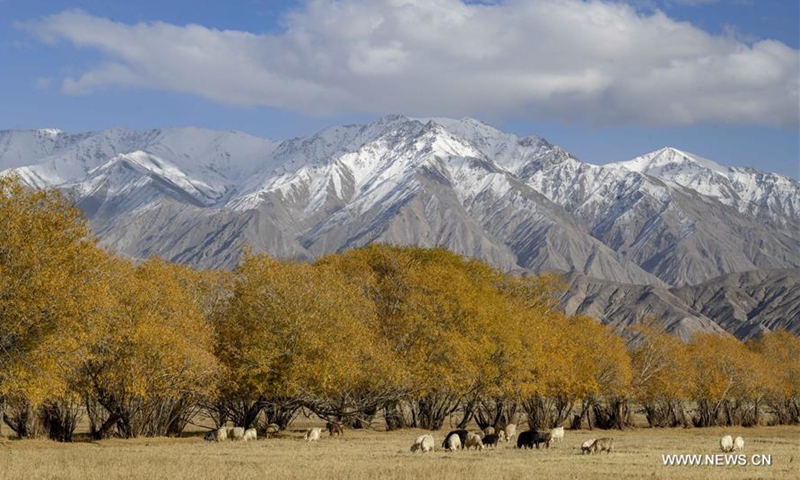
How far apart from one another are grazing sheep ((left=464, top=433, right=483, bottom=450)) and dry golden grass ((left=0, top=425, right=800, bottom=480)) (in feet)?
4.26

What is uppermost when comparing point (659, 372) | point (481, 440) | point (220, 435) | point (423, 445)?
point (659, 372)

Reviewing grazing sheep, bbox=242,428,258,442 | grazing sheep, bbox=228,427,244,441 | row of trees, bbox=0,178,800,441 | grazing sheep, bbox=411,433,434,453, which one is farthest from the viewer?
grazing sheep, bbox=242,428,258,442

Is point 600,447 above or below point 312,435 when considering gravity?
below

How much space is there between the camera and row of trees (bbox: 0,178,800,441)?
137ft

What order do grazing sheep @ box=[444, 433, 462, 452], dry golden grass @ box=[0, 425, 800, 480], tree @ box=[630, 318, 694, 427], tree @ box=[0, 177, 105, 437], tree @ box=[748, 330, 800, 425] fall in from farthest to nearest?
tree @ box=[748, 330, 800, 425], tree @ box=[630, 318, 694, 427], grazing sheep @ box=[444, 433, 462, 452], tree @ box=[0, 177, 105, 437], dry golden grass @ box=[0, 425, 800, 480]

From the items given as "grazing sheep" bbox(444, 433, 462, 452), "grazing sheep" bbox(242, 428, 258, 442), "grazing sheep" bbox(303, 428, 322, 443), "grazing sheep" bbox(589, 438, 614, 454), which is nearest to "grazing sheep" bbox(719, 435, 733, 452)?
"grazing sheep" bbox(589, 438, 614, 454)

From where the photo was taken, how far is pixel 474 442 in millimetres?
49094

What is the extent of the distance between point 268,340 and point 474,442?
17730mm

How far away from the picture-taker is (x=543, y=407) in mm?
85500

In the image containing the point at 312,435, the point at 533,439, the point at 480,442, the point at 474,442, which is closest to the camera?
the point at 480,442

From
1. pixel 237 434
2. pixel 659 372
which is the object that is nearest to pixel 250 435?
pixel 237 434

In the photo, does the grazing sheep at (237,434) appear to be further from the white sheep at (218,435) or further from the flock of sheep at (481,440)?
the white sheep at (218,435)

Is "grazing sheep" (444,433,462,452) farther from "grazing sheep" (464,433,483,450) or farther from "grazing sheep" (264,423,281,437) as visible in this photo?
"grazing sheep" (264,423,281,437)

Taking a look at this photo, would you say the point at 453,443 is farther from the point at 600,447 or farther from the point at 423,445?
the point at 600,447
